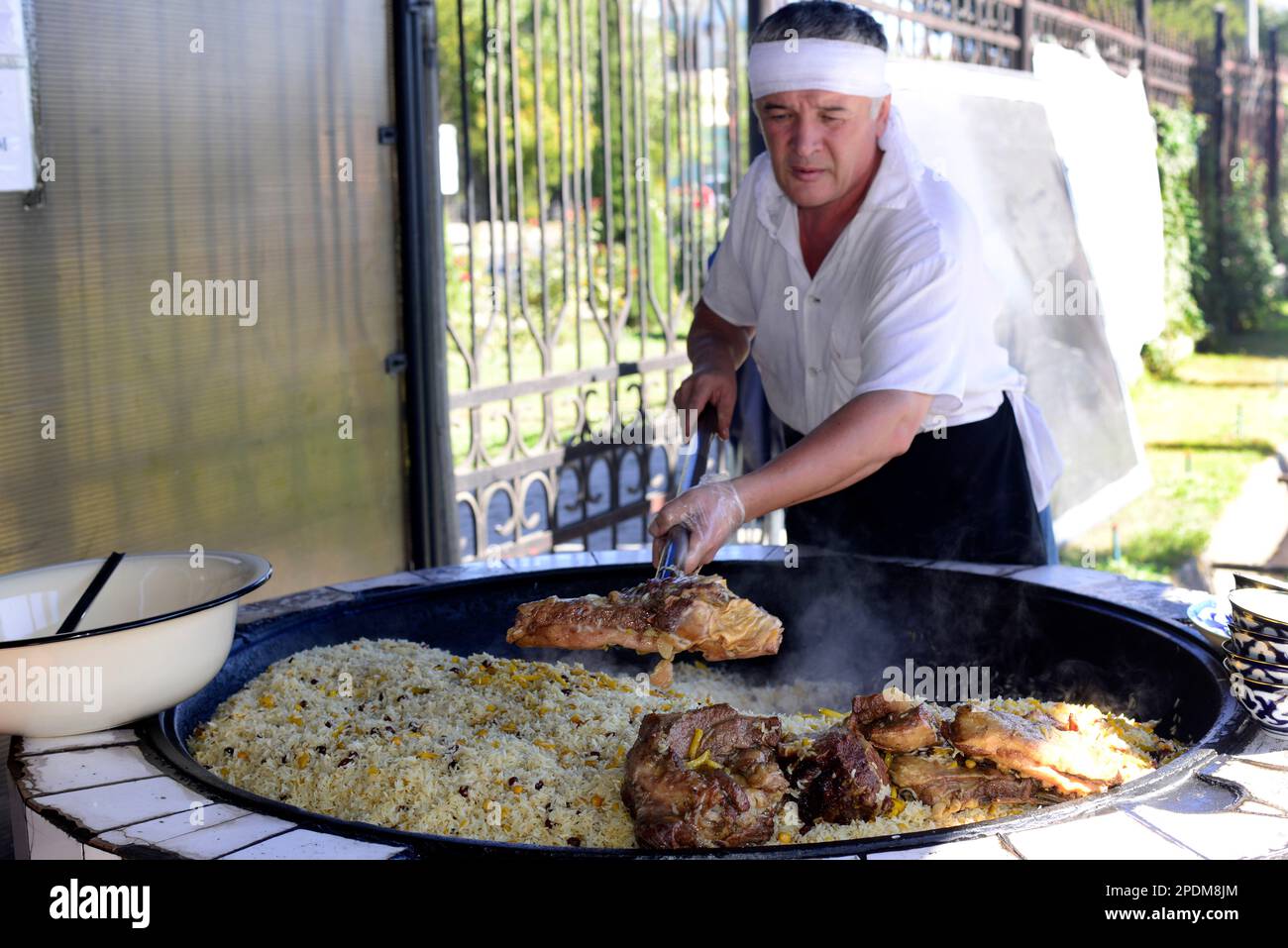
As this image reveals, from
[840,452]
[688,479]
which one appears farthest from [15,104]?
[840,452]

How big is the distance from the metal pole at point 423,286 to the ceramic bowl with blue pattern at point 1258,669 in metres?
3.34

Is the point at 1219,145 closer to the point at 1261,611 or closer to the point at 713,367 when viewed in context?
the point at 713,367

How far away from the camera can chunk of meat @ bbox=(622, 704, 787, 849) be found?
1.88 m

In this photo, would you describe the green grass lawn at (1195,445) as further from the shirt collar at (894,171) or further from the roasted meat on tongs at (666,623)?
the roasted meat on tongs at (666,623)

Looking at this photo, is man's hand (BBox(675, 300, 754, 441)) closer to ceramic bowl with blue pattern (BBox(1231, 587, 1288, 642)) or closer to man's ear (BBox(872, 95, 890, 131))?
man's ear (BBox(872, 95, 890, 131))

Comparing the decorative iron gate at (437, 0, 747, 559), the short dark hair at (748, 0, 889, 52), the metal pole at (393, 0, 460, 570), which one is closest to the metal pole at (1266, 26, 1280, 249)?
the decorative iron gate at (437, 0, 747, 559)

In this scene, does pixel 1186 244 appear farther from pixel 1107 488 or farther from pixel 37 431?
pixel 37 431

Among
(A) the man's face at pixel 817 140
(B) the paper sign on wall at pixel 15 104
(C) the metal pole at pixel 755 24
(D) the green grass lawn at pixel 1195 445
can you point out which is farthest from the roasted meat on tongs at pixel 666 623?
(D) the green grass lawn at pixel 1195 445

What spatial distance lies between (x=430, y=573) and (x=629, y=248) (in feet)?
10.3

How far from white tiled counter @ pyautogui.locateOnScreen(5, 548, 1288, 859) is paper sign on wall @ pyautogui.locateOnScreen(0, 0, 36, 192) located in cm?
188

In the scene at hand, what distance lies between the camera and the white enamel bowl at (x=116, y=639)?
6.52 ft

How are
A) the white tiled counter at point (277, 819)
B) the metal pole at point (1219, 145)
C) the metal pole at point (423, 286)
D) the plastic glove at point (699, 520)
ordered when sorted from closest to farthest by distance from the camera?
the white tiled counter at point (277, 819) < the plastic glove at point (699, 520) < the metal pole at point (423, 286) < the metal pole at point (1219, 145)

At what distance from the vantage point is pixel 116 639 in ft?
6.68
